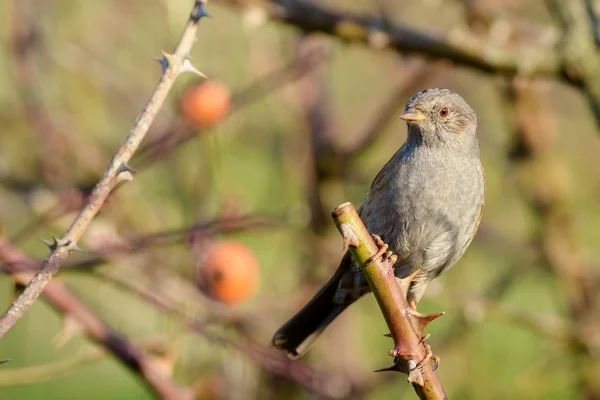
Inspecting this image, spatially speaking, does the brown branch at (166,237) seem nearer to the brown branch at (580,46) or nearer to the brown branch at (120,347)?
the brown branch at (120,347)

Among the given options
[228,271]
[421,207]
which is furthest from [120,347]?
[421,207]

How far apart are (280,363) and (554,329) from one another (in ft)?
5.77

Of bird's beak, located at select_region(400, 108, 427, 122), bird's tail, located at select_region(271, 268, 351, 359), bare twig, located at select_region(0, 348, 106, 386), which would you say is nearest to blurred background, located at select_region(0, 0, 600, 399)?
bare twig, located at select_region(0, 348, 106, 386)

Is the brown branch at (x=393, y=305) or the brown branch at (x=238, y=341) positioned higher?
the brown branch at (x=238, y=341)

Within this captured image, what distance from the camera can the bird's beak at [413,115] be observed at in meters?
3.54

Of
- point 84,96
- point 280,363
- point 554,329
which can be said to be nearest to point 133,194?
point 84,96

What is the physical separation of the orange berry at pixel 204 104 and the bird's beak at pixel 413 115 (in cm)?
81

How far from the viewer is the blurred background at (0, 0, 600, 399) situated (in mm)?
3822

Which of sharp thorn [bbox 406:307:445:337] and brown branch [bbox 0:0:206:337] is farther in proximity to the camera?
sharp thorn [bbox 406:307:445:337]

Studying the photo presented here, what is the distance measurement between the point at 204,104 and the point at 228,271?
81 cm

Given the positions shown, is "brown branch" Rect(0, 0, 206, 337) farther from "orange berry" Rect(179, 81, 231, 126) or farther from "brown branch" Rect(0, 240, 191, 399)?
"orange berry" Rect(179, 81, 231, 126)

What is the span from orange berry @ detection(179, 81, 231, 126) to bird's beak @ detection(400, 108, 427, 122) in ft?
2.65

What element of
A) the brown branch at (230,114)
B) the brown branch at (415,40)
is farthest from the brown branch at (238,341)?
the brown branch at (415,40)

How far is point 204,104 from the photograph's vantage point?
361cm
